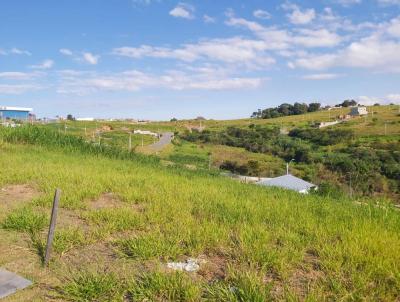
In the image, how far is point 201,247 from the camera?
457 cm

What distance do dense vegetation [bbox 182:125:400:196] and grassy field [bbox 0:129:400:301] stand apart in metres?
26.4

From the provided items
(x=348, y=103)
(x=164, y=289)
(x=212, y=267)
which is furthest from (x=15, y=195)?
(x=348, y=103)

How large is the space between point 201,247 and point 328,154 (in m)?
66.6

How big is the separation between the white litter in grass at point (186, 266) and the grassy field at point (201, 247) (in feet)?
0.24

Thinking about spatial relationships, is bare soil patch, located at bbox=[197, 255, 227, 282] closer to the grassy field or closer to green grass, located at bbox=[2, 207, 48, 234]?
the grassy field

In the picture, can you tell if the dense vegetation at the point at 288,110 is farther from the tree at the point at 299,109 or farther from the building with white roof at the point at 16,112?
the building with white roof at the point at 16,112

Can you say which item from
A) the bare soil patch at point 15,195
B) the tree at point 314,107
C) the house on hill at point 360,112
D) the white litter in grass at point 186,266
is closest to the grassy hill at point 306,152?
the house on hill at point 360,112

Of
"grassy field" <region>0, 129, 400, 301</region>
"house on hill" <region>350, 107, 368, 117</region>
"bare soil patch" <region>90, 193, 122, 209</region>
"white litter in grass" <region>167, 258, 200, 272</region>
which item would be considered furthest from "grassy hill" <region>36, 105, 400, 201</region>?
"white litter in grass" <region>167, 258, 200, 272</region>

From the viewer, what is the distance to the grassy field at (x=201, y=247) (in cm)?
351

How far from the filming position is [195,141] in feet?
281

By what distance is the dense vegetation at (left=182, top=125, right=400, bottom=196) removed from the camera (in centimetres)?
4994

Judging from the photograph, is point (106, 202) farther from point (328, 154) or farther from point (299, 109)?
point (299, 109)

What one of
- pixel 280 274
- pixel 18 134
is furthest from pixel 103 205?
pixel 18 134

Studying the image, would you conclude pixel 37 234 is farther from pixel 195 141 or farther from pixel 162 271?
pixel 195 141
